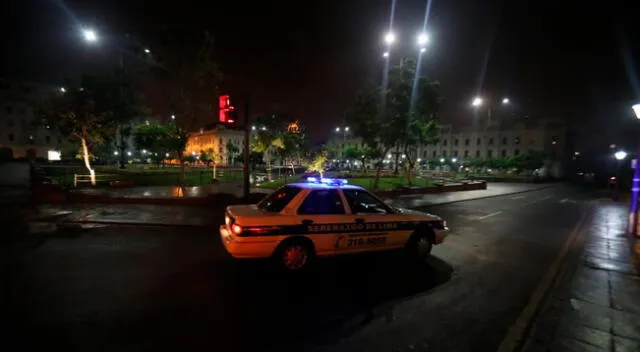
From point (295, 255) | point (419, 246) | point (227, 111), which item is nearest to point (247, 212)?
point (295, 255)

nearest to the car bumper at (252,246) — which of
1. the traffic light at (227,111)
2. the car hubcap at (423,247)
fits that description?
the car hubcap at (423,247)

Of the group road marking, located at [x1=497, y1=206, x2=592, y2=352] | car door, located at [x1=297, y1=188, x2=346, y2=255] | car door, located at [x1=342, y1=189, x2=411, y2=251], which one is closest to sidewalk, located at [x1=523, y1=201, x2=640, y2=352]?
road marking, located at [x1=497, y1=206, x2=592, y2=352]

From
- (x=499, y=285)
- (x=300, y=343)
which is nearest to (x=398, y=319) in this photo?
(x=300, y=343)

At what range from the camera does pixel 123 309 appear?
473 centimetres

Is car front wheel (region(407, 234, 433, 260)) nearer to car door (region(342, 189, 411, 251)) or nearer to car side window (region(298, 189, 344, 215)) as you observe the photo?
car door (region(342, 189, 411, 251))

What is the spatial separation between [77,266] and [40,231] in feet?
14.6

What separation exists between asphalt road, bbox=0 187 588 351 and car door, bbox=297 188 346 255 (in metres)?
0.61

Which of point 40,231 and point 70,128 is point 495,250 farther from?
point 70,128

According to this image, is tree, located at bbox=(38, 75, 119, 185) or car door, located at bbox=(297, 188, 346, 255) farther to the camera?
tree, located at bbox=(38, 75, 119, 185)

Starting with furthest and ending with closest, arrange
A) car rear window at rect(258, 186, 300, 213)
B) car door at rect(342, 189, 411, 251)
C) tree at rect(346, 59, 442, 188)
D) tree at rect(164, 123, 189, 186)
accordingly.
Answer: tree at rect(346, 59, 442, 188) < tree at rect(164, 123, 189, 186) < car door at rect(342, 189, 411, 251) < car rear window at rect(258, 186, 300, 213)

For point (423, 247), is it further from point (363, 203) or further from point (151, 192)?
point (151, 192)

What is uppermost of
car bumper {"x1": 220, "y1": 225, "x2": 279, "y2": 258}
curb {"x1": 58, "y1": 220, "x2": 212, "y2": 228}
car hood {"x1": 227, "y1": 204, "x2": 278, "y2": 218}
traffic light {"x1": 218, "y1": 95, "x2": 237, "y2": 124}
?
traffic light {"x1": 218, "y1": 95, "x2": 237, "y2": 124}

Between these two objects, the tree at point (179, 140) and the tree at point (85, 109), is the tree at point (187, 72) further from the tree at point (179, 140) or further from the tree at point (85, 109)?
the tree at point (85, 109)

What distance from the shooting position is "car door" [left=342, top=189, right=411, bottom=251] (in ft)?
Result: 21.8
